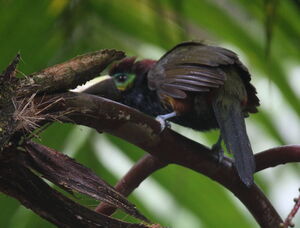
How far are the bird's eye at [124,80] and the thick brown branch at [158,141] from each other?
122 centimetres

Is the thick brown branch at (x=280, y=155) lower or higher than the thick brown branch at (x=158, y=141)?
higher

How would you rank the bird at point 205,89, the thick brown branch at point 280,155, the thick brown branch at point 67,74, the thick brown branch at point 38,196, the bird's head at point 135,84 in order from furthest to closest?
the bird's head at point 135,84 → the bird at point 205,89 → the thick brown branch at point 280,155 → the thick brown branch at point 67,74 → the thick brown branch at point 38,196

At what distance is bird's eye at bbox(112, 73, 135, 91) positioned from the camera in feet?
9.88

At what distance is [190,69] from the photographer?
2.53m

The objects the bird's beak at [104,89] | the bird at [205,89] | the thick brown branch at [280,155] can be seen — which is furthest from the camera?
the bird at [205,89]

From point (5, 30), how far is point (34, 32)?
0.16 m

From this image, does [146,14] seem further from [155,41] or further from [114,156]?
[114,156]

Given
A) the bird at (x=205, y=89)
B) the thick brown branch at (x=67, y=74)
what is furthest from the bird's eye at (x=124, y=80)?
the thick brown branch at (x=67, y=74)

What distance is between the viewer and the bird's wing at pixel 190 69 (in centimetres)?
243

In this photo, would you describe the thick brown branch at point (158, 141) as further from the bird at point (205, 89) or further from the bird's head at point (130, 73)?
the bird's head at point (130, 73)

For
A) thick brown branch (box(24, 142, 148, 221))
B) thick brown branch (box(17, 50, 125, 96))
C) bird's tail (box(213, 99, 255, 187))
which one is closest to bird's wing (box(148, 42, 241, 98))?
bird's tail (box(213, 99, 255, 187))

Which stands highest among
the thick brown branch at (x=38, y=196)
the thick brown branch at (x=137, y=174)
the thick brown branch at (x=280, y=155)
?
the thick brown branch at (x=280, y=155)

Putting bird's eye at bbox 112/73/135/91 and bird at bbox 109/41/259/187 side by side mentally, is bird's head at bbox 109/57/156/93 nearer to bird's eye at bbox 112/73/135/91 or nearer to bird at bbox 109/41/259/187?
bird's eye at bbox 112/73/135/91

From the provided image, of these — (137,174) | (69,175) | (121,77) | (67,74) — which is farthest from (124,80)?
(69,175)
